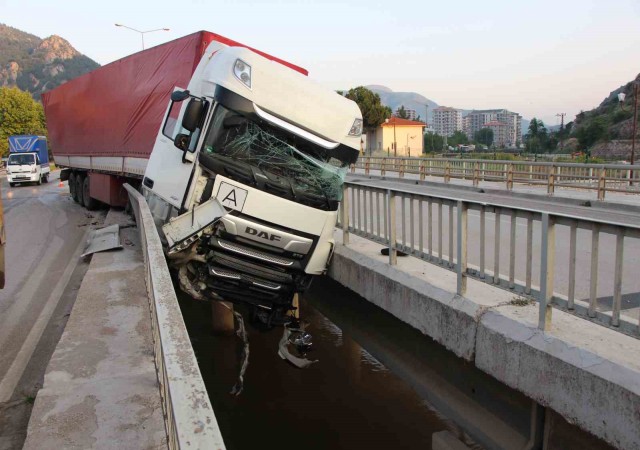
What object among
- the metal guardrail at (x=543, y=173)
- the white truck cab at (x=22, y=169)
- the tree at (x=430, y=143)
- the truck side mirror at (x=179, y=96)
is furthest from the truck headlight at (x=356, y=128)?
the tree at (x=430, y=143)

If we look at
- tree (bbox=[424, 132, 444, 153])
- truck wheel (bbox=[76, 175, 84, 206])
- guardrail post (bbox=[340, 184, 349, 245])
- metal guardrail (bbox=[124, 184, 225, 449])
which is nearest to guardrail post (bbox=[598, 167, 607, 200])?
guardrail post (bbox=[340, 184, 349, 245])

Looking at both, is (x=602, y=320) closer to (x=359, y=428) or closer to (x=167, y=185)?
(x=359, y=428)

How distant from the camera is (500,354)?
4.03m

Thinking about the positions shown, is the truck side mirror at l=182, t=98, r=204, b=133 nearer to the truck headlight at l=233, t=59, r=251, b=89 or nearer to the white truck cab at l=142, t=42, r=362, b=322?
the white truck cab at l=142, t=42, r=362, b=322

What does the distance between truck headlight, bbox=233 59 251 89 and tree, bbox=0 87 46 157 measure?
3178 inches

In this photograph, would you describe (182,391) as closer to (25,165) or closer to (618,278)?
(618,278)

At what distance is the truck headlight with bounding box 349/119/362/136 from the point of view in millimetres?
6832

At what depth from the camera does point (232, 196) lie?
6.10 metres

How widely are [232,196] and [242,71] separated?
1467 mm

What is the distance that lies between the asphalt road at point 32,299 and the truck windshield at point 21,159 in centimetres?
1821

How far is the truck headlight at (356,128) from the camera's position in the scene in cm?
683

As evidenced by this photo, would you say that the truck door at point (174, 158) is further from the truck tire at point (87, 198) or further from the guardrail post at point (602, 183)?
the truck tire at point (87, 198)

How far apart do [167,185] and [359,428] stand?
4089mm

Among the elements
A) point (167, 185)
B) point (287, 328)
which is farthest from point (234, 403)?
point (167, 185)
